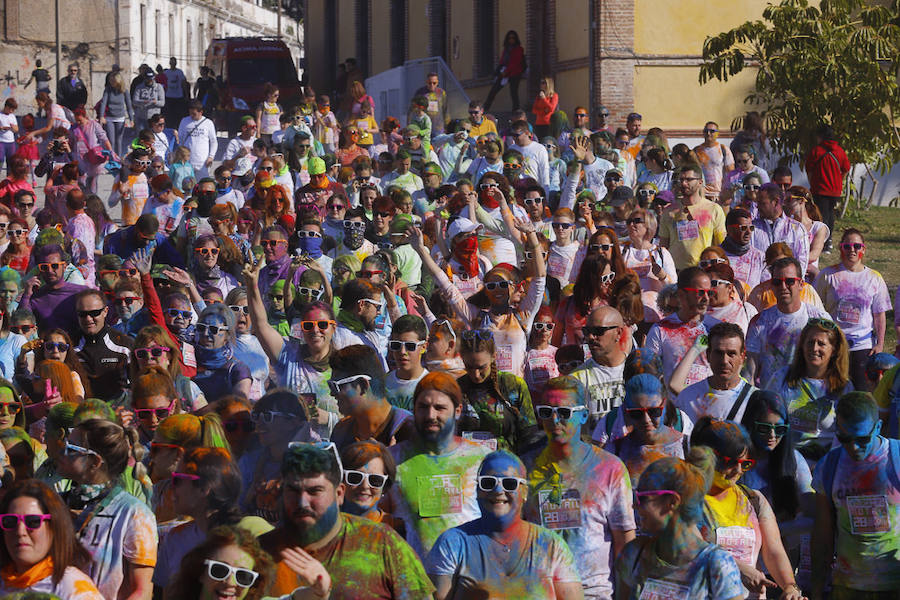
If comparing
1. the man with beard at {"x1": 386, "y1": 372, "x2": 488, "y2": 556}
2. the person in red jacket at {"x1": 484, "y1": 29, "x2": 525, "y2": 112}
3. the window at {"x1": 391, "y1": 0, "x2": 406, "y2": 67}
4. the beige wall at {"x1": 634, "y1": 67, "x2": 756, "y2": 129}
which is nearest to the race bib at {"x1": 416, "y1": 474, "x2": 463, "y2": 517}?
the man with beard at {"x1": 386, "y1": 372, "x2": 488, "y2": 556}

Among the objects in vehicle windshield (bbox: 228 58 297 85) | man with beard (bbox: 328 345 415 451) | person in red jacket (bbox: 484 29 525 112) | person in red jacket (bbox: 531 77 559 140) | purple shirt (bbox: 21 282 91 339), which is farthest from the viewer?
vehicle windshield (bbox: 228 58 297 85)

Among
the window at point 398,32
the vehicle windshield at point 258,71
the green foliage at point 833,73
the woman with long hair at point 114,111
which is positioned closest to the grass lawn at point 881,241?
the green foliage at point 833,73

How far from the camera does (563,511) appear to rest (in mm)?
6293

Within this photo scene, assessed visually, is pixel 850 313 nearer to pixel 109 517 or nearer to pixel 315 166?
pixel 109 517

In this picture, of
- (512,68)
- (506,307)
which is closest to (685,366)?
(506,307)

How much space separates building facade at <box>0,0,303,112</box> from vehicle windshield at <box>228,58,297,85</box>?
2151 cm

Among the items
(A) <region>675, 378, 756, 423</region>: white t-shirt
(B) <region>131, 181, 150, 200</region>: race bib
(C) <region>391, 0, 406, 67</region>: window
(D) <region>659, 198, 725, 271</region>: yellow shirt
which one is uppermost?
(C) <region>391, 0, 406, 67</region>: window

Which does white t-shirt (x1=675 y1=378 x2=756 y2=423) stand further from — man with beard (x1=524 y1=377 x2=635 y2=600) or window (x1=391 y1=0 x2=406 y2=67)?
window (x1=391 y1=0 x2=406 y2=67)

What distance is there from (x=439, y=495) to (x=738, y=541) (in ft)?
4.01

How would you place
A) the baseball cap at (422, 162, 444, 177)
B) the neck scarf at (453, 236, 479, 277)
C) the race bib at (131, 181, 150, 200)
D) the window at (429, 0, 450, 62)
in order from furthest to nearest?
the window at (429, 0, 450, 62) → the race bib at (131, 181, 150, 200) → the baseball cap at (422, 162, 444, 177) → the neck scarf at (453, 236, 479, 277)

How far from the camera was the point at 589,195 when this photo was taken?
13.2 m

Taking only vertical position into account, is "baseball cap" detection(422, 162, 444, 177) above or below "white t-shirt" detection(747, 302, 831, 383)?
above

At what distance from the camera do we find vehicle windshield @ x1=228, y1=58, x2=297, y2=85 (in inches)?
1324

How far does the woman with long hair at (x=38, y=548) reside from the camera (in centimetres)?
522
